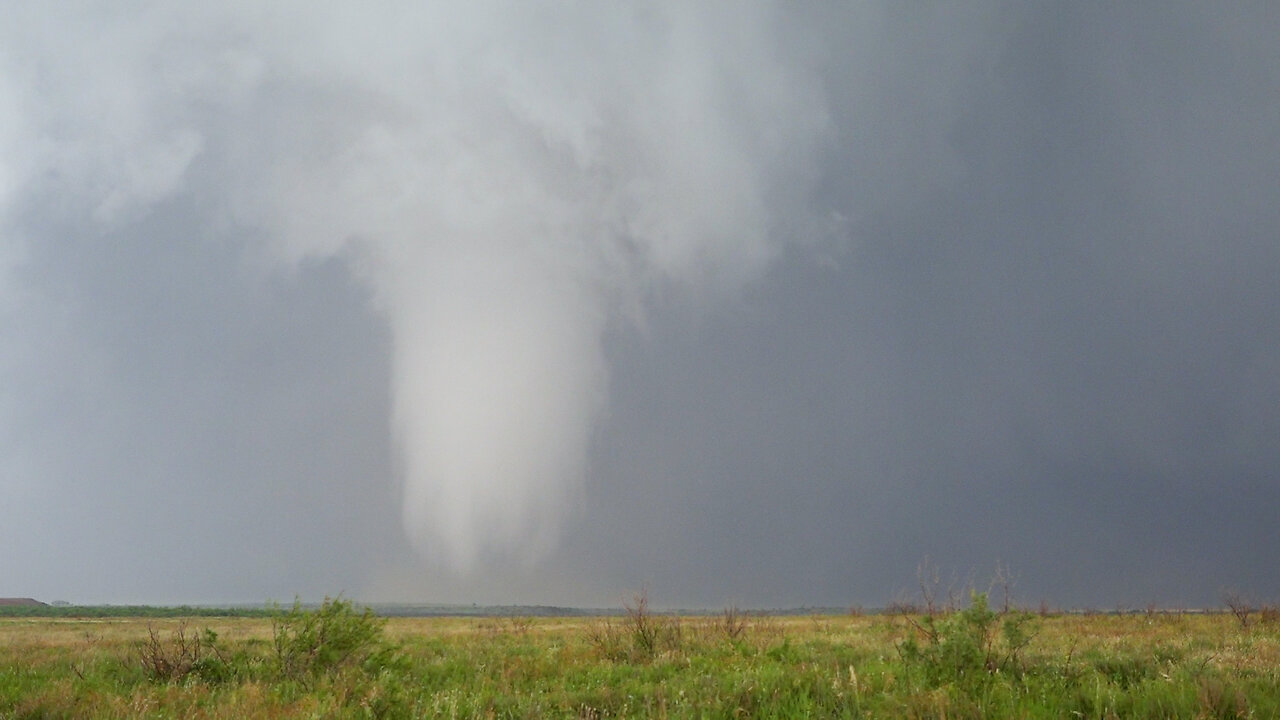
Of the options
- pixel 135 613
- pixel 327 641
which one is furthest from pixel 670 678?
pixel 135 613

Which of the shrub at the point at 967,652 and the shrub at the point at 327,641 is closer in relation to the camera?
the shrub at the point at 967,652

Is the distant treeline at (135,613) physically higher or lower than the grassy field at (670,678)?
lower

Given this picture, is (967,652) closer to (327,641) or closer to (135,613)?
(327,641)

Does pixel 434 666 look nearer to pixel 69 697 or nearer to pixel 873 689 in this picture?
pixel 69 697

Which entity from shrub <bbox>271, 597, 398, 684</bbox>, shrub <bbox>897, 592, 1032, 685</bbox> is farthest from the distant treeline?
shrub <bbox>897, 592, 1032, 685</bbox>

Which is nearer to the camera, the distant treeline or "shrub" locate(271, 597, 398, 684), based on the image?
"shrub" locate(271, 597, 398, 684)

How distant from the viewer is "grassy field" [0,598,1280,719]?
30.3 ft

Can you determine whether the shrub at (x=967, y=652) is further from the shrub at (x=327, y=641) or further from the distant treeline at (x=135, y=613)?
the distant treeline at (x=135, y=613)

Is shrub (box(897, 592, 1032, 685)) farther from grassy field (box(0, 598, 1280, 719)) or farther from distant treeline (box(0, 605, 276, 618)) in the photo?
distant treeline (box(0, 605, 276, 618))

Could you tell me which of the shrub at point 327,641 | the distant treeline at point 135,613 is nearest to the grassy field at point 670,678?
the shrub at point 327,641

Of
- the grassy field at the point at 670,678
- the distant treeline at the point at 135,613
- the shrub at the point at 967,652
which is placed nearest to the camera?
the grassy field at the point at 670,678

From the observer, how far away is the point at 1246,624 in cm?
2366

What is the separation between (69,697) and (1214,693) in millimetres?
16785

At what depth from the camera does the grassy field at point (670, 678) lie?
923 cm
